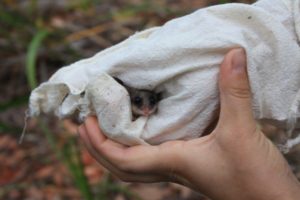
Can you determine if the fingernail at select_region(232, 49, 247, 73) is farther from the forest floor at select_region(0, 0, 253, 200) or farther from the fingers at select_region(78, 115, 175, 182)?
the forest floor at select_region(0, 0, 253, 200)

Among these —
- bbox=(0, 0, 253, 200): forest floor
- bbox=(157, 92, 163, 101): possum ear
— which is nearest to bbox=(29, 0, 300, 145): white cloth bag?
bbox=(157, 92, 163, 101): possum ear

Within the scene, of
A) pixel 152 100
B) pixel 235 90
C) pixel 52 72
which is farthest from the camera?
pixel 52 72

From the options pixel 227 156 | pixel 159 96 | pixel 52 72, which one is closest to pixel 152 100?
pixel 159 96

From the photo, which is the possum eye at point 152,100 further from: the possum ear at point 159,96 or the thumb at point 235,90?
the thumb at point 235,90

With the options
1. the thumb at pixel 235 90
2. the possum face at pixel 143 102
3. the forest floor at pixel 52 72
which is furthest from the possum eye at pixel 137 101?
the forest floor at pixel 52 72

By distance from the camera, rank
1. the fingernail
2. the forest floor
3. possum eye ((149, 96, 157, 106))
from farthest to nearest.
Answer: the forest floor
possum eye ((149, 96, 157, 106))
the fingernail

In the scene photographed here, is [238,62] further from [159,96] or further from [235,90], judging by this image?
[159,96]
